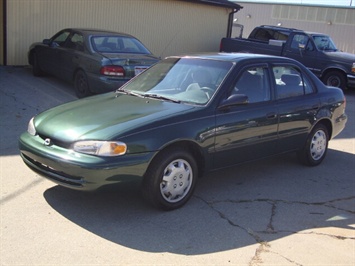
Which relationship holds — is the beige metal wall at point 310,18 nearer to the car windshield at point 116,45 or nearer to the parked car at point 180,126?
the car windshield at point 116,45

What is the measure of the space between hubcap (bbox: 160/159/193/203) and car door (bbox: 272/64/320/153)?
1.63 meters

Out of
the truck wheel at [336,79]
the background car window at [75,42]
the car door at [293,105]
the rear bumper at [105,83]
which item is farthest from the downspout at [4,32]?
the truck wheel at [336,79]

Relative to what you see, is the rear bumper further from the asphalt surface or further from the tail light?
the asphalt surface

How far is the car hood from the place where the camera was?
418cm

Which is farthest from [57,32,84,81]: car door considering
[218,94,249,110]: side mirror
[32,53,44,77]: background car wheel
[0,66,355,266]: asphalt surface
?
[218,94,249,110]: side mirror

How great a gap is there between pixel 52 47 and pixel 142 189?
7.08m

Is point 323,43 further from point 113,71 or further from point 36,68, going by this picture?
point 36,68

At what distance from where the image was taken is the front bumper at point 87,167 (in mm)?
3961

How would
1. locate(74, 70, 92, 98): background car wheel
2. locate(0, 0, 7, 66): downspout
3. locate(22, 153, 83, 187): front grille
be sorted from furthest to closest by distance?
locate(0, 0, 7, 66): downspout < locate(74, 70, 92, 98): background car wheel < locate(22, 153, 83, 187): front grille

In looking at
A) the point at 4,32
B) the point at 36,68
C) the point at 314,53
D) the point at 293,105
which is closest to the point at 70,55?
the point at 36,68

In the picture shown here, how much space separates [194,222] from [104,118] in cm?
136

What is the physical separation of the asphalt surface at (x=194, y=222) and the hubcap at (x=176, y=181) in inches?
6.5

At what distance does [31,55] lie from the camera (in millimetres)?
11453

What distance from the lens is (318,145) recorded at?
640 centimetres
